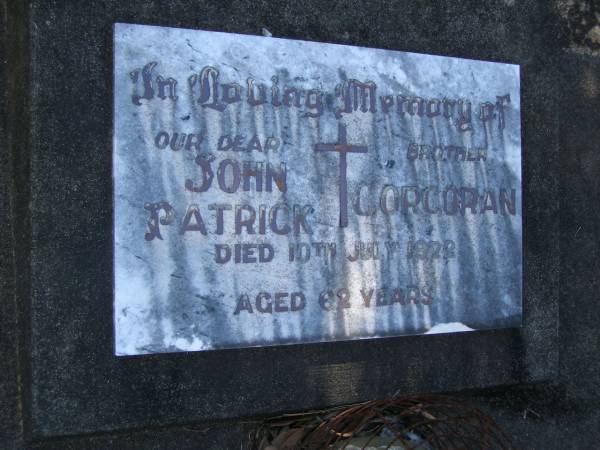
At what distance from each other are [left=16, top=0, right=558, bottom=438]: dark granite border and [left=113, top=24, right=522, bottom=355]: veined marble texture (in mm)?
83

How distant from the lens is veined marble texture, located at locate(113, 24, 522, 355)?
195cm

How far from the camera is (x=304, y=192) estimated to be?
2133 mm

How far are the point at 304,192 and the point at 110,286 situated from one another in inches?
29.7

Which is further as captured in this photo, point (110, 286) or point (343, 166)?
point (343, 166)

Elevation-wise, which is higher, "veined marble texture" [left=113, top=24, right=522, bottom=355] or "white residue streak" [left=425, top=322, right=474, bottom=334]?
"veined marble texture" [left=113, top=24, right=522, bottom=355]

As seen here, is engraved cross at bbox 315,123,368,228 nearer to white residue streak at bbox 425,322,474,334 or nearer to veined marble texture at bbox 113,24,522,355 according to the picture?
veined marble texture at bbox 113,24,522,355

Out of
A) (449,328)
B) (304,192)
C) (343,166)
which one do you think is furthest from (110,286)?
(449,328)

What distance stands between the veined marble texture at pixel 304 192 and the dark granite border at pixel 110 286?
8cm

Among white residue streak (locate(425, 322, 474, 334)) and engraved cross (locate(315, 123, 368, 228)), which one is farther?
white residue streak (locate(425, 322, 474, 334))

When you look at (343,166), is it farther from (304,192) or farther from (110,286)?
(110,286)

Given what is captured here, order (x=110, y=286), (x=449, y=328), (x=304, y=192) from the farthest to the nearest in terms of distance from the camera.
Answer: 1. (x=449, y=328)
2. (x=304, y=192)
3. (x=110, y=286)

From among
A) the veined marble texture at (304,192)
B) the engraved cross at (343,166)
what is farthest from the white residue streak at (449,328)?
the engraved cross at (343,166)

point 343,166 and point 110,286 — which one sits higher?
point 343,166

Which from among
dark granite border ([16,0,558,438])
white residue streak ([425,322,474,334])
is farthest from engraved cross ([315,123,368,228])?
white residue streak ([425,322,474,334])
